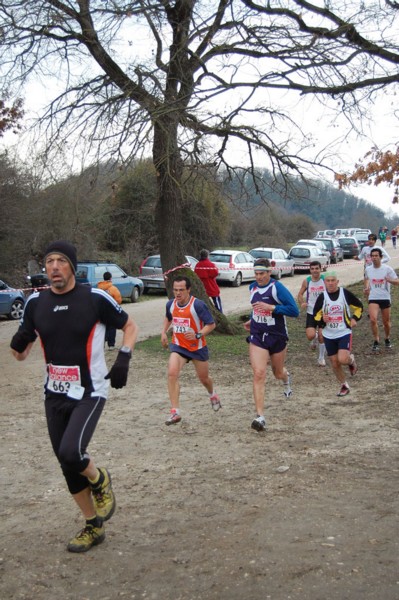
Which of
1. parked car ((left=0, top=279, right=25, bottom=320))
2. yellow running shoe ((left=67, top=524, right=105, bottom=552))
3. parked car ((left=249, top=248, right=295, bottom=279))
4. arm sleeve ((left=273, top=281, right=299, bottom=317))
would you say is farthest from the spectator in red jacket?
parked car ((left=249, top=248, right=295, bottom=279))

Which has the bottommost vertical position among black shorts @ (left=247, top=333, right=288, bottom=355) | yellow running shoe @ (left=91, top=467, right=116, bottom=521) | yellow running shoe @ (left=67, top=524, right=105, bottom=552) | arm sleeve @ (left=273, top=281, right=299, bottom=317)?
yellow running shoe @ (left=67, top=524, right=105, bottom=552)

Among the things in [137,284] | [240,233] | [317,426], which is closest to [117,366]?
[317,426]

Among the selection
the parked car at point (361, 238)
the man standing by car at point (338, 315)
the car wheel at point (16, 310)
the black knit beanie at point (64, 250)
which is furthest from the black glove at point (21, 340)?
the parked car at point (361, 238)

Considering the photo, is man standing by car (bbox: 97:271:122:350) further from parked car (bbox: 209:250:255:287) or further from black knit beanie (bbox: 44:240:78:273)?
parked car (bbox: 209:250:255:287)

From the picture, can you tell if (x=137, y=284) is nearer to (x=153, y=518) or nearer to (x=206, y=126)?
(x=206, y=126)

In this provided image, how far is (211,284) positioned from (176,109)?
5.87 metres

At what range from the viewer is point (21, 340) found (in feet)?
16.2

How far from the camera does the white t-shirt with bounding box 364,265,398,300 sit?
12.5 metres

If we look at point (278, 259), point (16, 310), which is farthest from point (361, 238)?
point (16, 310)

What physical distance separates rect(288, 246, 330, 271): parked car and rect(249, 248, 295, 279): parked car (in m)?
1.63

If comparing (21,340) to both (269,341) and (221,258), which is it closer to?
(269,341)

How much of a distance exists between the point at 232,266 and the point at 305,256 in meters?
8.81

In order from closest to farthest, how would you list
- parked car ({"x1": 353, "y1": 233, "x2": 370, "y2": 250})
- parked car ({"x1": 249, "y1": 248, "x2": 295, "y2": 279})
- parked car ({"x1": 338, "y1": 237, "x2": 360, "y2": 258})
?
1. parked car ({"x1": 249, "y1": 248, "x2": 295, "y2": 279})
2. parked car ({"x1": 338, "y1": 237, "x2": 360, "y2": 258})
3. parked car ({"x1": 353, "y1": 233, "x2": 370, "y2": 250})

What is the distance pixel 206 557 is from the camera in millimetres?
4449
